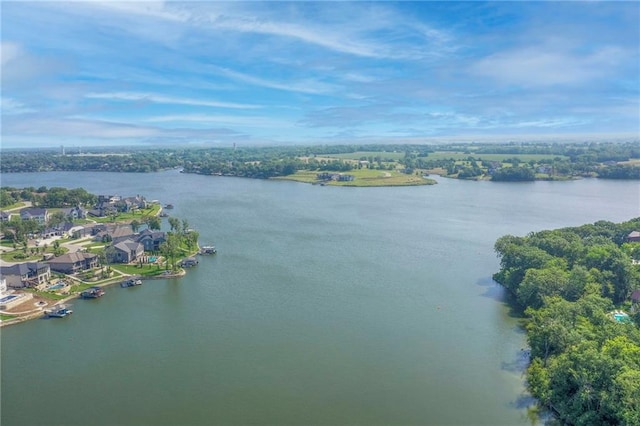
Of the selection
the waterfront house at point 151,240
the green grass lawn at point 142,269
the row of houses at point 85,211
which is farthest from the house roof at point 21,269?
the row of houses at point 85,211

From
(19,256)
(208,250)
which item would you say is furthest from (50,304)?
(208,250)

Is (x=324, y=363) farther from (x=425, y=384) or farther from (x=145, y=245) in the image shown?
(x=145, y=245)

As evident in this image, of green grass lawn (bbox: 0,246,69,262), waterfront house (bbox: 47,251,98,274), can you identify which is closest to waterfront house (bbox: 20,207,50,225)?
green grass lawn (bbox: 0,246,69,262)

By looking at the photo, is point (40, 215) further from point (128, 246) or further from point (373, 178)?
point (373, 178)

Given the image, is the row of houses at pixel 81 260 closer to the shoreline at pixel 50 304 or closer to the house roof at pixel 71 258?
the house roof at pixel 71 258

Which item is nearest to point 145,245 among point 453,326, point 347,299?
point 347,299
